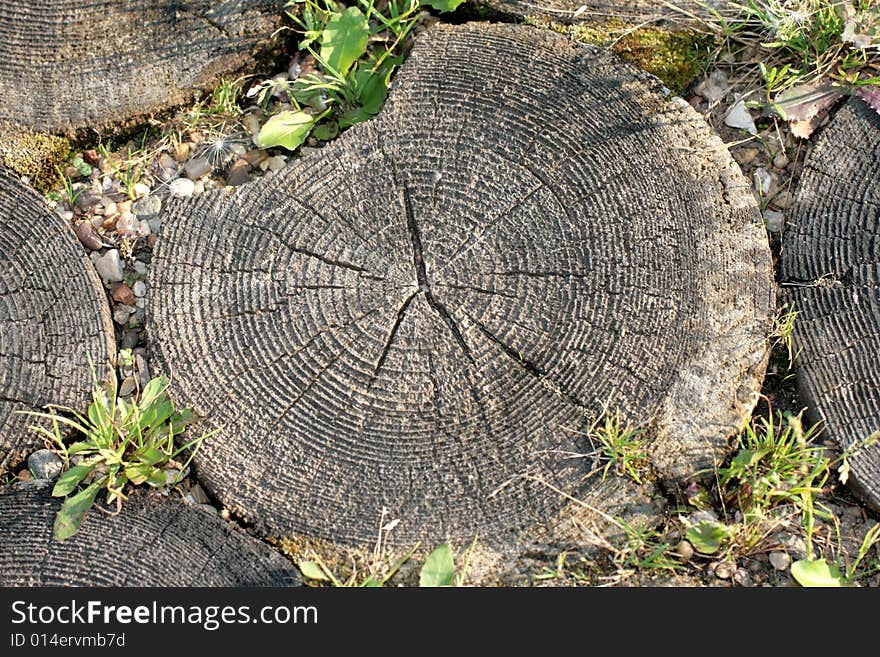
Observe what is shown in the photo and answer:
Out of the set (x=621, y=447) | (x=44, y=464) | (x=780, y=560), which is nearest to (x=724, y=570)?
(x=780, y=560)

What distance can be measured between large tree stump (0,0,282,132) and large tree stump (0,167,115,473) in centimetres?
33

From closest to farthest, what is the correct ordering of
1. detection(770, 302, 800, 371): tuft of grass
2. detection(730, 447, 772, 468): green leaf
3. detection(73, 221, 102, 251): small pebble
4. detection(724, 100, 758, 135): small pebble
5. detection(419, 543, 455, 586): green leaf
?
detection(419, 543, 455, 586): green leaf < detection(730, 447, 772, 468): green leaf < detection(770, 302, 800, 371): tuft of grass < detection(73, 221, 102, 251): small pebble < detection(724, 100, 758, 135): small pebble

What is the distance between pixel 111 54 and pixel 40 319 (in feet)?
2.92

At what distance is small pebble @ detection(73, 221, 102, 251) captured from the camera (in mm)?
2758

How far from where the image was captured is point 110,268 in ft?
8.91

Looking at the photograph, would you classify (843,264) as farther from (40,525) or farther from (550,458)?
(40,525)

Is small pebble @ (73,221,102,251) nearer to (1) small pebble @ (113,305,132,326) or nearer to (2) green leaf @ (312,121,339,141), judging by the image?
(1) small pebble @ (113,305,132,326)

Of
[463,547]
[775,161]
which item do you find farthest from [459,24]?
[463,547]

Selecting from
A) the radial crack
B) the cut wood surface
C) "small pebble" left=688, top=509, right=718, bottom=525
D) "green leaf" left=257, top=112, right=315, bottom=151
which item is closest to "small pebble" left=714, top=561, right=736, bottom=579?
"small pebble" left=688, top=509, right=718, bottom=525

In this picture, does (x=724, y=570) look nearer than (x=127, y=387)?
Yes

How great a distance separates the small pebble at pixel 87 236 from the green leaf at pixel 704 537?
200 centimetres

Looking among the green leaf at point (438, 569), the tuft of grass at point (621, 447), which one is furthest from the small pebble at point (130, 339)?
the tuft of grass at point (621, 447)

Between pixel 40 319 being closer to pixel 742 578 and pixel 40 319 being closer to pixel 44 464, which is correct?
pixel 44 464

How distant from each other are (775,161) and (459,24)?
113cm
